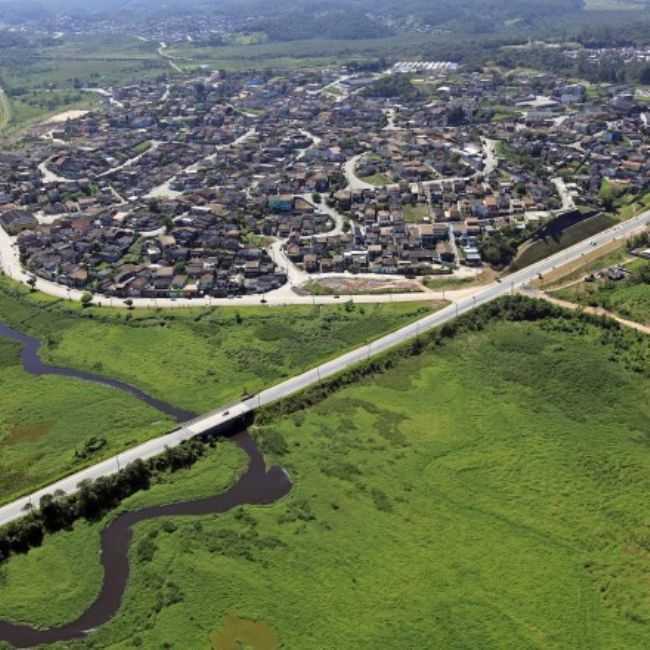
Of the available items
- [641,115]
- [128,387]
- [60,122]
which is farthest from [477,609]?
[60,122]

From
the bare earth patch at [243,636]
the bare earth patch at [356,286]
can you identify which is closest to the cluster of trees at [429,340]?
the bare earth patch at [356,286]

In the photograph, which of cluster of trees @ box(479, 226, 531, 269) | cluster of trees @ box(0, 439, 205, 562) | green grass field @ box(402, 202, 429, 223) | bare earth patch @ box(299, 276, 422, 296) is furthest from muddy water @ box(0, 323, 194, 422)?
green grass field @ box(402, 202, 429, 223)

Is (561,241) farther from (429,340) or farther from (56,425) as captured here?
(56,425)

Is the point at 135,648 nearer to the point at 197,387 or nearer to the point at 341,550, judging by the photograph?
the point at 341,550

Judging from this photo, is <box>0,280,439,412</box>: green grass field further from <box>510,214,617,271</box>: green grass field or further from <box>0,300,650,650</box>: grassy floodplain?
<box>510,214,617,271</box>: green grass field

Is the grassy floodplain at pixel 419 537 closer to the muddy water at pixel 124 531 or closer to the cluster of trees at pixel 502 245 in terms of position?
the muddy water at pixel 124 531
